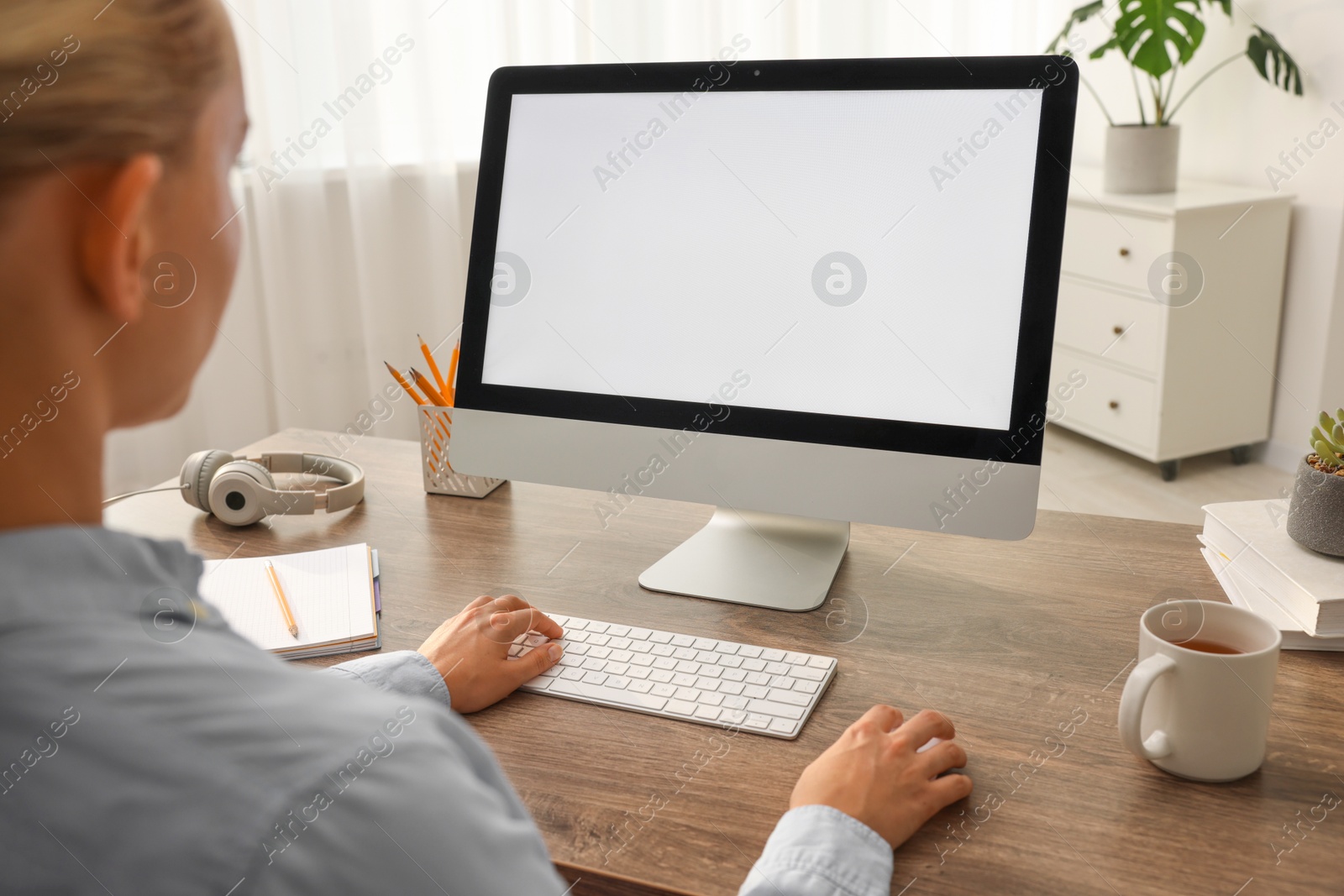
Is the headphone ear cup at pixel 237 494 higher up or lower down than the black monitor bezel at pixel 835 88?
lower down

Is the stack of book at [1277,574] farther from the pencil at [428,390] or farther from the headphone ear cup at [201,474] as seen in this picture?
the headphone ear cup at [201,474]

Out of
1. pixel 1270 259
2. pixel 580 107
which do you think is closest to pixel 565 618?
pixel 580 107

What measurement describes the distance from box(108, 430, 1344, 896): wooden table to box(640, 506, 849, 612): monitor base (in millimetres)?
16

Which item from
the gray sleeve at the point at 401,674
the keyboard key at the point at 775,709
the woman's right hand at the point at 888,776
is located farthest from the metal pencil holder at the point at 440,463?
the woman's right hand at the point at 888,776

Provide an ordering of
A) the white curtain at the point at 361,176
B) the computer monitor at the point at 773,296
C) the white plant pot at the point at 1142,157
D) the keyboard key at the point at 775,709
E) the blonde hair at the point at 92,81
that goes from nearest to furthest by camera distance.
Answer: the blonde hair at the point at 92,81 < the keyboard key at the point at 775,709 < the computer monitor at the point at 773,296 < the white curtain at the point at 361,176 < the white plant pot at the point at 1142,157

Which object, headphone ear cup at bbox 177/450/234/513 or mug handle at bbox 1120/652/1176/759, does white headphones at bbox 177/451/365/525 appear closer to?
headphone ear cup at bbox 177/450/234/513

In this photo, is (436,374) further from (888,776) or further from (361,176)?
(361,176)

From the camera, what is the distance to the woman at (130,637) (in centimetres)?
38

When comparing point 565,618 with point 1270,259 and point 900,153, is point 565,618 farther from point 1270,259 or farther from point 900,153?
point 1270,259

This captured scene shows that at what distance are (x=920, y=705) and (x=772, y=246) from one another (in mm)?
437

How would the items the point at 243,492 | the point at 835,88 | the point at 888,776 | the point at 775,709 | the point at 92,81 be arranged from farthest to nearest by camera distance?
the point at 243,492 → the point at 835,88 → the point at 775,709 → the point at 888,776 → the point at 92,81

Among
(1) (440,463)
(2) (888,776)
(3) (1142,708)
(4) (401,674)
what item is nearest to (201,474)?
(1) (440,463)

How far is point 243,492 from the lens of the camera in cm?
124

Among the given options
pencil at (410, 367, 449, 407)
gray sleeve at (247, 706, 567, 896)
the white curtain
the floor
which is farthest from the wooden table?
the floor
